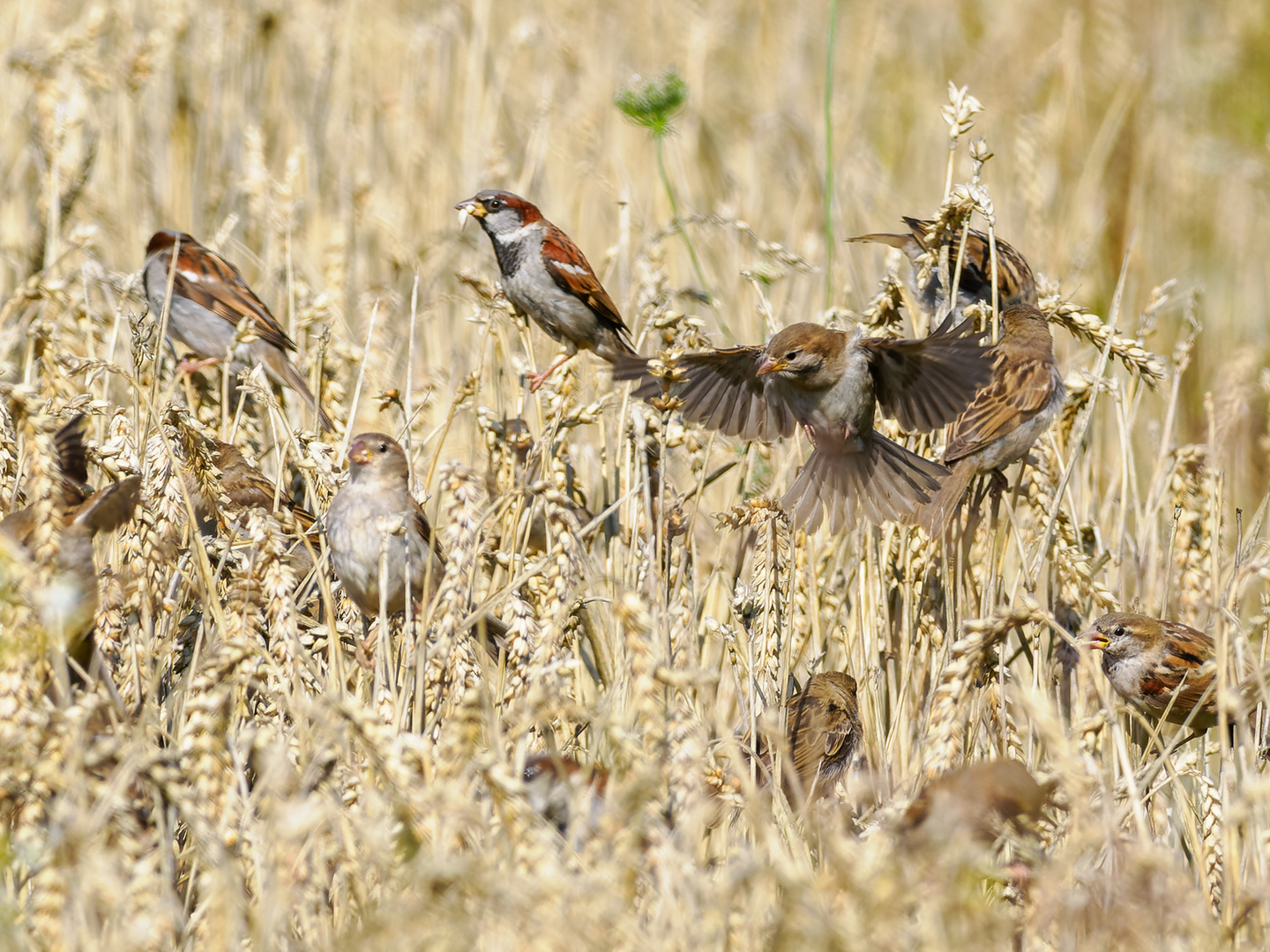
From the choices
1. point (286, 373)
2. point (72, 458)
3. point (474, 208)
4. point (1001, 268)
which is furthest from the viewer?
point (286, 373)

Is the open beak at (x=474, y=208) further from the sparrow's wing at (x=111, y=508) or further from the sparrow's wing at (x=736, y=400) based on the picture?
the sparrow's wing at (x=111, y=508)

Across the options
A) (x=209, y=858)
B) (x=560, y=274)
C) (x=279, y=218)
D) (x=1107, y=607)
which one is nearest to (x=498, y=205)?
(x=560, y=274)

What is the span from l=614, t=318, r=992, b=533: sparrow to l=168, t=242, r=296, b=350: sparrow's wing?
198 cm

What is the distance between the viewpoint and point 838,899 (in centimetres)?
221

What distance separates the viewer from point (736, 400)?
12.9ft

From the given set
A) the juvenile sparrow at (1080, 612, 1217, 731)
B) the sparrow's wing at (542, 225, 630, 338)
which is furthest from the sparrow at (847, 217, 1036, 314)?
the juvenile sparrow at (1080, 612, 1217, 731)

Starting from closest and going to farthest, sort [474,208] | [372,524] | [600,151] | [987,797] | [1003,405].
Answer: [987,797], [372,524], [1003,405], [474,208], [600,151]

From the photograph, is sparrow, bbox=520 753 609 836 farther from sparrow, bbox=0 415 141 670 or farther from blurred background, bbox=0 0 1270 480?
blurred background, bbox=0 0 1270 480

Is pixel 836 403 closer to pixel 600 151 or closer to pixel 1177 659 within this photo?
pixel 1177 659

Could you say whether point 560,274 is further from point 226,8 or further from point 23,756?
point 226,8

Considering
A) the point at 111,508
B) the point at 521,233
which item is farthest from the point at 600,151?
the point at 111,508

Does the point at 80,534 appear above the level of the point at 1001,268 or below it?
below

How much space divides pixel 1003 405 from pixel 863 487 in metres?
0.51

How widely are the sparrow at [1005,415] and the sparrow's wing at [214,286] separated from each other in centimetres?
257
